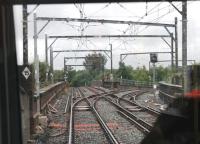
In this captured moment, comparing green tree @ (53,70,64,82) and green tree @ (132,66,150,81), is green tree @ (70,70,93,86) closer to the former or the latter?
green tree @ (53,70,64,82)

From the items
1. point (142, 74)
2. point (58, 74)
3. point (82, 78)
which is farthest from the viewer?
point (142, 74)

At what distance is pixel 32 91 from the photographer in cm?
383

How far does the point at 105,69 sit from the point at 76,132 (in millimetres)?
4385

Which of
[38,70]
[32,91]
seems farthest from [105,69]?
[32,91]

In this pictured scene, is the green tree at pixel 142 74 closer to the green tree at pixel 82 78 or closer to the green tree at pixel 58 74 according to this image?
the green tree at pixel 82 78

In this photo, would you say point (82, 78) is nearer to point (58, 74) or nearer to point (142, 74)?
point (58, 74)

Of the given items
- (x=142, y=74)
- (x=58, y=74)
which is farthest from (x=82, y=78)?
(x=142, y=74)

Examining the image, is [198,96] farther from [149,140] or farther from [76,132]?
[76,132]

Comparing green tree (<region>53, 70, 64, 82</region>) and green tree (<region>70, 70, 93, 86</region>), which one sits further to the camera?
green tree (<region>53, 70, 64, 82</region>)

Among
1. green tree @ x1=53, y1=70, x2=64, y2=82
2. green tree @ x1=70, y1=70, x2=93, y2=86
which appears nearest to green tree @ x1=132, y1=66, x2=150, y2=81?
green tree @ x1=70, y1=70, x2=93, y2=86

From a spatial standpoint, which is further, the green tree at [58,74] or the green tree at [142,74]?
the green tree at [142,74]

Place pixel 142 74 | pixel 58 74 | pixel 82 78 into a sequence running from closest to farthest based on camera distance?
pixel 82 78, pixel 58 74, pixel 142 74

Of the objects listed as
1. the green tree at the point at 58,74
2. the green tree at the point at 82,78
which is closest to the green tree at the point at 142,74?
the green tree at the point at 82,78

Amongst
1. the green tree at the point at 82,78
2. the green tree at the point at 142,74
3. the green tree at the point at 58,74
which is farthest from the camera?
the green tree at the point at 142,74
